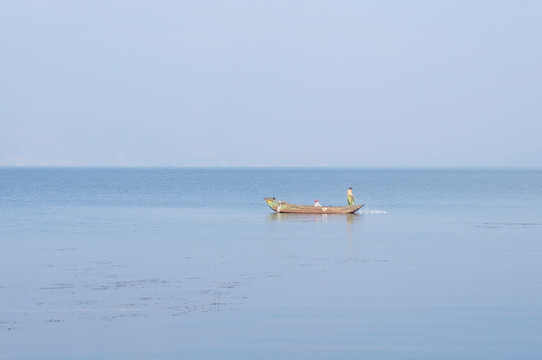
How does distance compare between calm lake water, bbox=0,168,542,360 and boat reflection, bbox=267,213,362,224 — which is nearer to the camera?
calm lake water, bbox=0,168,542,360

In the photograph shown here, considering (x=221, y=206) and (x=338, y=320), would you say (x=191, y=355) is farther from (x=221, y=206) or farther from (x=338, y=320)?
(x=221, y=206)

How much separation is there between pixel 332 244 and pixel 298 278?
11.0 metres

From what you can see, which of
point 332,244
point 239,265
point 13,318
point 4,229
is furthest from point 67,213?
point 13,318

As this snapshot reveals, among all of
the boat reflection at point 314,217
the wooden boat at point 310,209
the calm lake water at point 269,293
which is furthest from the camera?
the wooden boat at point 310,209

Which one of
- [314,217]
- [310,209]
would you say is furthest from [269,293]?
[310,209]

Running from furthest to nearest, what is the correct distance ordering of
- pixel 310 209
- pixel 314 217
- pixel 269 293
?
pixel 310 209 < pixel 314 217 < pixel 269 293

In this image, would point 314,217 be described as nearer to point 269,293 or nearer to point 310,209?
point 310,209

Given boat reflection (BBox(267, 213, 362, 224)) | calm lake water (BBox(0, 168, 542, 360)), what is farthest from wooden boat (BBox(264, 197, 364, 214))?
calm lake water (BBox(0, 168, 542, 360))

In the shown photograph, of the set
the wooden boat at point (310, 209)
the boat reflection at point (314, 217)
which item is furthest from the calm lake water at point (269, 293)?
the wooden boat at point (310, 209)

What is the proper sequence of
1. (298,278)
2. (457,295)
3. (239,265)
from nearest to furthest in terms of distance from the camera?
1. (457,295)
2. (298,278)
3. (239,265)

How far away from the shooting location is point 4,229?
4406 cm

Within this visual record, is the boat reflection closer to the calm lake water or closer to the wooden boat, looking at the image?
the wooden boat

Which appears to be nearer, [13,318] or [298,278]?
[13,318]

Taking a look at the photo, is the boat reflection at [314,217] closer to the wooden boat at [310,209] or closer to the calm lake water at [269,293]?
the wooden boat at [310,209]
